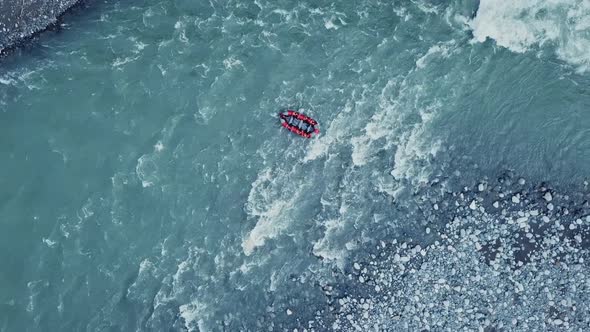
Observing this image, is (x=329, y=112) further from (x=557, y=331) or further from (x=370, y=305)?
(x=557, y=331)

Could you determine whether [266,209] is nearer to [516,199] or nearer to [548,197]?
[516,199]

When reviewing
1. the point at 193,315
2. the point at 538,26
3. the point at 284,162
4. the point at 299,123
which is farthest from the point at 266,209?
the point at 538,26

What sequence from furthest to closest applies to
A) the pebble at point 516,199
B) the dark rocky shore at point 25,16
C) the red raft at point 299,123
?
the dark rocky shore at point 25,16 < the red raft at point 299,123 < the pebble at point 516,199

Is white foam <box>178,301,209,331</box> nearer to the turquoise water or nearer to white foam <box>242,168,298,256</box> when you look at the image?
the turquoise water

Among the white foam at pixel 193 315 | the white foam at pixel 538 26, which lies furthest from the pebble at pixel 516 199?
the white foam at pixel 193 315

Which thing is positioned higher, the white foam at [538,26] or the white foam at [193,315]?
the white foam at [538,26]

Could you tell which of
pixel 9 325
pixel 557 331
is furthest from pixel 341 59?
pixel 9 325

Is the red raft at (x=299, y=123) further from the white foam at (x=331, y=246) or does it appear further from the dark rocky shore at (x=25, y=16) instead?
the dark rocky shore at (x=25, y=16)
